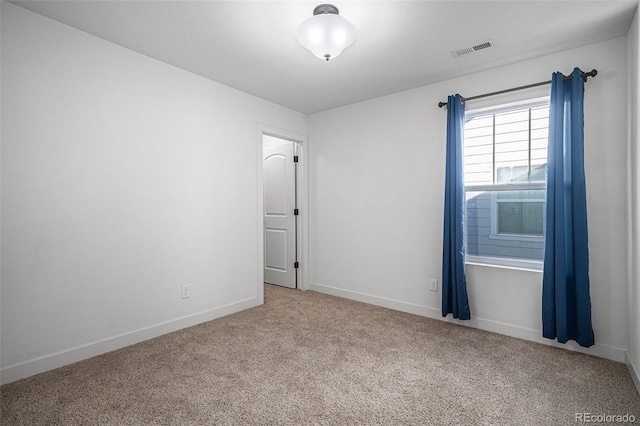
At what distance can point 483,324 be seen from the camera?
3.19 metres

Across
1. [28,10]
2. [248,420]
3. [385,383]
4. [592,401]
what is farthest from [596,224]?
[28,10]

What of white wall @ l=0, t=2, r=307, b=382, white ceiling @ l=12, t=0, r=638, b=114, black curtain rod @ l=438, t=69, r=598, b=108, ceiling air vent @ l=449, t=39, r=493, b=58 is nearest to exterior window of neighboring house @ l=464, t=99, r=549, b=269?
black curtain rod @ l=438, t=69, r=598, b=108

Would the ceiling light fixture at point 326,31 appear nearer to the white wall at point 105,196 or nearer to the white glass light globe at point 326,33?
the white glass light globe at point 326,33

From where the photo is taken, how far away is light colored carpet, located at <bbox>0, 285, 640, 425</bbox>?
188cm

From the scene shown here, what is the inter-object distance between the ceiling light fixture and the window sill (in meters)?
2.34

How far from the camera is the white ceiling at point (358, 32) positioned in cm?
219

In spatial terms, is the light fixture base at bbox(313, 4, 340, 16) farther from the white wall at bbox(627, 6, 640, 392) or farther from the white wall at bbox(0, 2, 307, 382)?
the white wall at bbox(627, 6, 640, 392)

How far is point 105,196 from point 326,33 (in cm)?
206

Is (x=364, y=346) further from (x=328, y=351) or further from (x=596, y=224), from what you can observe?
(x=596, y=224)

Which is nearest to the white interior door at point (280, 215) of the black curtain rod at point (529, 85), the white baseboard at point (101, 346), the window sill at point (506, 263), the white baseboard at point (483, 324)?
the white baseboard at point (483, 324)

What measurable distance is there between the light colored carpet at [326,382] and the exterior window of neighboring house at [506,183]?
2.64 feet

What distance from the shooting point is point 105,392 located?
2104 mm

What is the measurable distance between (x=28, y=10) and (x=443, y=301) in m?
3.98

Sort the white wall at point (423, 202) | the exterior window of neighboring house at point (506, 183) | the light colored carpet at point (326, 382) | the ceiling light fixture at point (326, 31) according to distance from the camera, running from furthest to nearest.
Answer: the exterior window of neighboring house at point (506, 183) → the white wall at point (423, 202) → the ceiling light fixture at point (326, 31) → the light colored carpet at point (326, 382)
